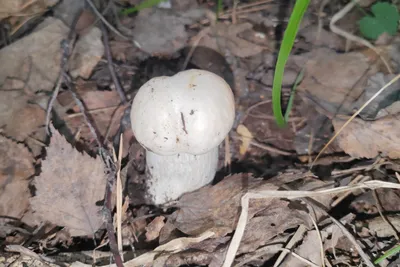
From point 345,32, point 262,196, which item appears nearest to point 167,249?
point 262,196

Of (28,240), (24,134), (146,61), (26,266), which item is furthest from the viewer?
(146,61)

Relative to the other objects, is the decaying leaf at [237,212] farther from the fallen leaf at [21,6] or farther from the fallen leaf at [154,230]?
the fallen leaf at [21,6]

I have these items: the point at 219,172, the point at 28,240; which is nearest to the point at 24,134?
the point at 28,240

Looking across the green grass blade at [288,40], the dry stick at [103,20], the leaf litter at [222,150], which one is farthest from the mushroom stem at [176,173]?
the dry stick at [103,20]

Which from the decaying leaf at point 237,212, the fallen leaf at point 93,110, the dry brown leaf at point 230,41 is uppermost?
the dry brown leaf at point 230,41

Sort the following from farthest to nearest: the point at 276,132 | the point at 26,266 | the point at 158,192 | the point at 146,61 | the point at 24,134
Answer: the point at 146,61 < the point at 276,132 < the point at 24,134 < the point at 158,192 < the point at 26,266

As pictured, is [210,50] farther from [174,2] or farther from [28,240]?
[28,240]

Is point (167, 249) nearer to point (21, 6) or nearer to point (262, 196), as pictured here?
point (262, 196)
